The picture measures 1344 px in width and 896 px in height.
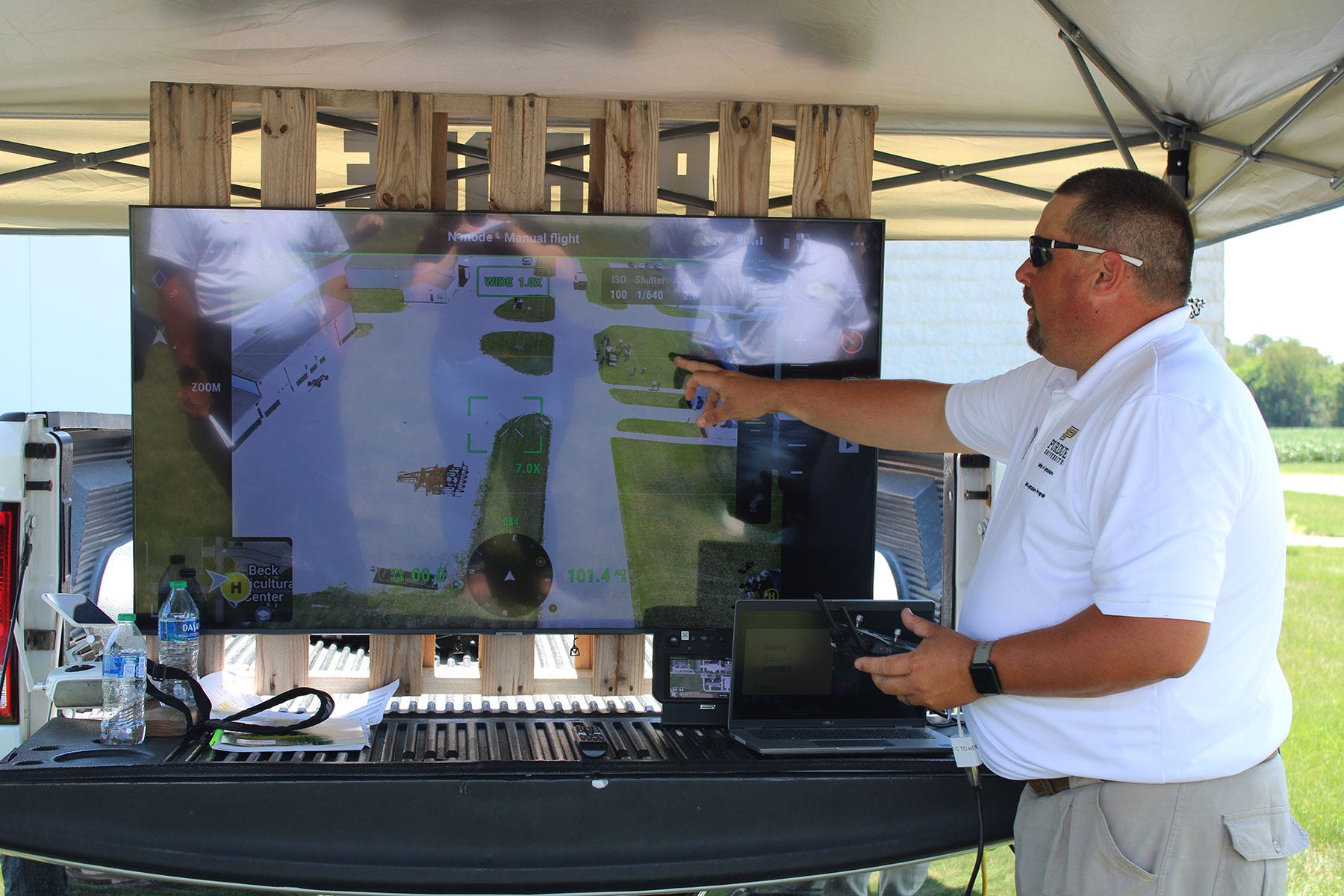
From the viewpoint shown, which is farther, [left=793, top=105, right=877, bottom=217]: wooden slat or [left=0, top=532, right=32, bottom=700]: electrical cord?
[left=793, top=105, right=877, bottom=217]: wooden slat

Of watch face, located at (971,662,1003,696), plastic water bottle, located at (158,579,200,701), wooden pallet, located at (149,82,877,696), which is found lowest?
plastic water bottle, located at (158,579,200,701)

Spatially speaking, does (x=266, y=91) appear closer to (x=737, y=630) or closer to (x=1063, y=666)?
(x=737, y=630)

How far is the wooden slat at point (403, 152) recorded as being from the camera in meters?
2.99

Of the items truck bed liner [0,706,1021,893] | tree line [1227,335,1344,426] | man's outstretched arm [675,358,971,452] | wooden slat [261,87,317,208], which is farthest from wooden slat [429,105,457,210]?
tree line [1227,335,1344,426]

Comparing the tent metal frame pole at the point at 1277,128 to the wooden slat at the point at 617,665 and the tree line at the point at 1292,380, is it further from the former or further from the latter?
the tree line at the point at 1292,380

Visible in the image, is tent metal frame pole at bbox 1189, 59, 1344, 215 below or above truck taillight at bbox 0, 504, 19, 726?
above

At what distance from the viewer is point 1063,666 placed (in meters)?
1.85

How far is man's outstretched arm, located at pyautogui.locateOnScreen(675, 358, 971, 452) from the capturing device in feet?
9.03

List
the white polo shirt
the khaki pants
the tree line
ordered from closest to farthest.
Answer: the white polo shirt
the khaki pants
the tree line

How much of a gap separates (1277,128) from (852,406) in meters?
1.43

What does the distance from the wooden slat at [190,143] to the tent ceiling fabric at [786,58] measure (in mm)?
102

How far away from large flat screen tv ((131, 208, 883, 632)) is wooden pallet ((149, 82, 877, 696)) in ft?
0.40

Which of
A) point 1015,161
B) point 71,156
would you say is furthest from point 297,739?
point 1015,161

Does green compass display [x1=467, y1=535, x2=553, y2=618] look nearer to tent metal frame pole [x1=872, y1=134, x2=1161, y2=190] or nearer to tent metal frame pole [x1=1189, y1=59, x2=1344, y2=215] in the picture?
tent metal frame pole [x1=872, y1=134, x2=1161, y2=190]
